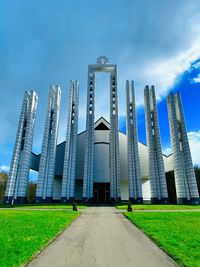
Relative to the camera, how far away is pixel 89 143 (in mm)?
43125

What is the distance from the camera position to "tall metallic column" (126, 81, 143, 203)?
38500 millimetres

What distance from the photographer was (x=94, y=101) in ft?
151

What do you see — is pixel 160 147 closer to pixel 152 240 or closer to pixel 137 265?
pixel 152 240

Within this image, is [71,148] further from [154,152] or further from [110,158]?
[154,152]

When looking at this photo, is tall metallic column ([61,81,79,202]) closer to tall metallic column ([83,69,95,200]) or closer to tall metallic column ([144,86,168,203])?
tall metallic column ([83,69,95,200])

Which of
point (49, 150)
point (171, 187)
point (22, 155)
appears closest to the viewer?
point (22, 155)

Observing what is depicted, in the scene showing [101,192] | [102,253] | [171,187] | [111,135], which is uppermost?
[111,135]

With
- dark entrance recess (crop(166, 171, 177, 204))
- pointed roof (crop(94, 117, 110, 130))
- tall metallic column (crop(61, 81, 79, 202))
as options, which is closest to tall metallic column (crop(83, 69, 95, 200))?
tall metallic column (crop(61, 81, 79, 202))

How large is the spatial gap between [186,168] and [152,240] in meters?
33.2

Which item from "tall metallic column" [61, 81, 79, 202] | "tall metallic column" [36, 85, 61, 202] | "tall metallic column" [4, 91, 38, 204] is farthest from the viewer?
"tall metallic column" [61, 81, 79, 202]

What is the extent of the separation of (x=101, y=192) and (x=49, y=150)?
1582 centimetres

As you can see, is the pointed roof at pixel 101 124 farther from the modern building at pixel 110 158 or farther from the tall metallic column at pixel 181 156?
the tall metallic column at pixel 181 156

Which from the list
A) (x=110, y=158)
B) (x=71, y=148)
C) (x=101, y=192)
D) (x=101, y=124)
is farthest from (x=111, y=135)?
(x=101, y=192)

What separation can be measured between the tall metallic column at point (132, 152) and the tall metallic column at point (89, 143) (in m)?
7.88
